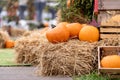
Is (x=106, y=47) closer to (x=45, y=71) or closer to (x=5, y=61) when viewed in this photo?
(x=45, y=71)

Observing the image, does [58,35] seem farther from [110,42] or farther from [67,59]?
[110,42]

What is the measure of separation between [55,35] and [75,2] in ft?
6.22

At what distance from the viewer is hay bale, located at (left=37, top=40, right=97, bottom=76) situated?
8.37 metres

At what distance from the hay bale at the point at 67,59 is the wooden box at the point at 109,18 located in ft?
1.38

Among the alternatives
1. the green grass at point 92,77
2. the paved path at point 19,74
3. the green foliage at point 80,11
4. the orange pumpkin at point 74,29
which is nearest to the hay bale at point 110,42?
the orange pumpkin at point 74,29

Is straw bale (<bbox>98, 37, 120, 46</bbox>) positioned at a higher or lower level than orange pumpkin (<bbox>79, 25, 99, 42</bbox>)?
lower

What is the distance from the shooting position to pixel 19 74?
28.2 feet

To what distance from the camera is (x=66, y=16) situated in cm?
1066

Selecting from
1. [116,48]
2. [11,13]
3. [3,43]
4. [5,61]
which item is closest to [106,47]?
[116,48]

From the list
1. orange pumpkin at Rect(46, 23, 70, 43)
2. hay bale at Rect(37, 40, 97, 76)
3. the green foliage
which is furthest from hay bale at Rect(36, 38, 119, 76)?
the green foliage

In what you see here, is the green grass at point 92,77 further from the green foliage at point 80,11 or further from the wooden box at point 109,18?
the green foliage at point 80,11

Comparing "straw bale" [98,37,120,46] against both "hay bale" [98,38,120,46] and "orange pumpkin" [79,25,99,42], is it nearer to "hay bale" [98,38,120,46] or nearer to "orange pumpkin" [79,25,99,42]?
"hay bale" [98,38,120,46]

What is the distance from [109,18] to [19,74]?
1.91m

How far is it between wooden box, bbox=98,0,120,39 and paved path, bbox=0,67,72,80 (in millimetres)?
1250
